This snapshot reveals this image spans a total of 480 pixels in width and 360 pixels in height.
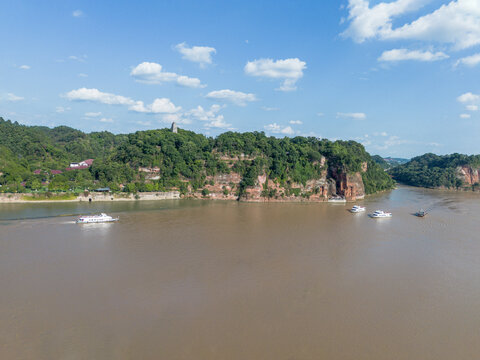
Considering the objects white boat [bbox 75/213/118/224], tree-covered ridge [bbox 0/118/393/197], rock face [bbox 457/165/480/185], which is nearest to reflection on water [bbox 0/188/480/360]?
white boat [bbox 75/213/118/224]

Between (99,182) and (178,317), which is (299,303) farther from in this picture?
(99,182)

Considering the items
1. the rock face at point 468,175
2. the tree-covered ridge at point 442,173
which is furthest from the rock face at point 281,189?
the rock face at point 468,175

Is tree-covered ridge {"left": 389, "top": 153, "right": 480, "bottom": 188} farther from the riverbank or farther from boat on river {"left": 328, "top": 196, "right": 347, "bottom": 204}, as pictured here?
the riverbank

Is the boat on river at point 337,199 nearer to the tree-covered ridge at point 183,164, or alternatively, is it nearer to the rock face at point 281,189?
the rock face at point 281,189

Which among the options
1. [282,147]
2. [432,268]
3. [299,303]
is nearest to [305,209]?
[282,147]

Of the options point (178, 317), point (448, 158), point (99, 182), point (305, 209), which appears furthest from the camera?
point (448, 158)

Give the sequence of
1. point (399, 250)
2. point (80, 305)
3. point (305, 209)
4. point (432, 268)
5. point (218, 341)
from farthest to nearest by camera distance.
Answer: point (305, 209) → point (399, 250) → point (432, 268) → point (80, 305) → point (218, 341)

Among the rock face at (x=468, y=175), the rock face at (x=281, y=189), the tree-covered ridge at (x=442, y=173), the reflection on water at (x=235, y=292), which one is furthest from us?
the tree-covered ridge at (x=442, y=173)

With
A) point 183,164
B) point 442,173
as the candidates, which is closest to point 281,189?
point 183,164
